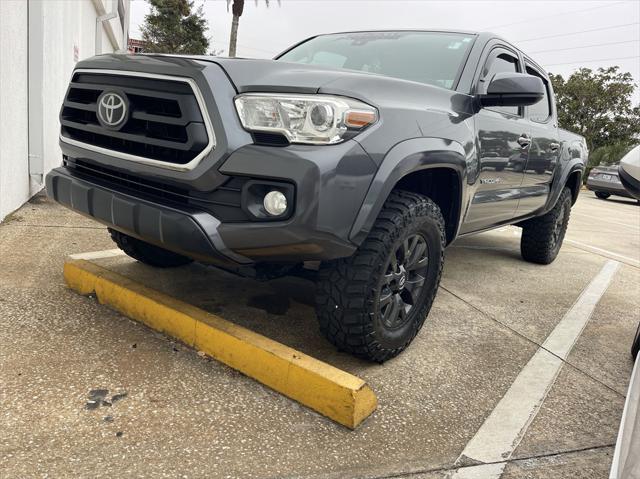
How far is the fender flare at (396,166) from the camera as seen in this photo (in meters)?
2.11

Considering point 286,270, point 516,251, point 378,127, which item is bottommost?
point 516,251

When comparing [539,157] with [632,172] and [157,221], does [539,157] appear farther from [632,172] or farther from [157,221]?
[157,221]

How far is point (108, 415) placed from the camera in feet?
6.45

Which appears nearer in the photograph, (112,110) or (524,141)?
(112,110)

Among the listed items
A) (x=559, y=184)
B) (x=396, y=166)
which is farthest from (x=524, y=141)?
(x=396, y=166)

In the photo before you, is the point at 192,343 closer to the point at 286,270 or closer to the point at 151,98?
the point at 286,270

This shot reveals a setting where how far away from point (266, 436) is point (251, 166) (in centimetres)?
101

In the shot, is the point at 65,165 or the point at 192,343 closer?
the point at 192,343

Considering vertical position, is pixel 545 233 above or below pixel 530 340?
above

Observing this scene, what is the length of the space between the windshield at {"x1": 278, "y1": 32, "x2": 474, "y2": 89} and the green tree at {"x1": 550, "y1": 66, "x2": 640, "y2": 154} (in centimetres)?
3164

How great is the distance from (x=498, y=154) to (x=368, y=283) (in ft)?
5.22

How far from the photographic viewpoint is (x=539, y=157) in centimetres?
414

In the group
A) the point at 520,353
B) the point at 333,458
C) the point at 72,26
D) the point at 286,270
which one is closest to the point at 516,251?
the point at 520,353

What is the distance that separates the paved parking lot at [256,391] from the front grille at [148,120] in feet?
3.05
